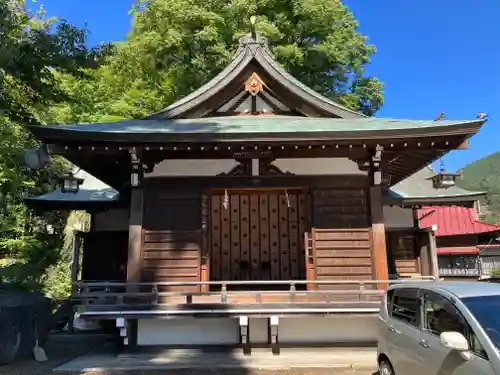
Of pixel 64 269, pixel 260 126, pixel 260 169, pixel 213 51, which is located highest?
pixel 213 51

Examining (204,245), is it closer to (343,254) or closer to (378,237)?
(343,254)

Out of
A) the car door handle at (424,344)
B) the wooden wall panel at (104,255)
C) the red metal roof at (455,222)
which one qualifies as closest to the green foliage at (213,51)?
the wooden wall panel at (104,255)

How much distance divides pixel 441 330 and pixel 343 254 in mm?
4739

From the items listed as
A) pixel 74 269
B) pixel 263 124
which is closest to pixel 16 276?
pixel 74 269

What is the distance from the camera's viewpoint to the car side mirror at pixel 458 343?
368 cm

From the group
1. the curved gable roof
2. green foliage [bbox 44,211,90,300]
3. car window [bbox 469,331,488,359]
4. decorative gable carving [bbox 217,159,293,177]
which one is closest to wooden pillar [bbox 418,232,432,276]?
the curved gable roof

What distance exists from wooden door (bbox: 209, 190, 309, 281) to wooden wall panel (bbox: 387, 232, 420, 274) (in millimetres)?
3297

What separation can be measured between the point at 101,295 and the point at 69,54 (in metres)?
5.91

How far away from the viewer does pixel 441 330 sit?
4.27 meters

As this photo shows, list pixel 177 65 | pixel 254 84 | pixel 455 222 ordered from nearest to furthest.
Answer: pixel 254 84 < pixel 177 65 < pixel 455 222

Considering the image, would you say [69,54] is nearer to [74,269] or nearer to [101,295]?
[101,295]

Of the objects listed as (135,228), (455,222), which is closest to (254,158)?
(135,228)

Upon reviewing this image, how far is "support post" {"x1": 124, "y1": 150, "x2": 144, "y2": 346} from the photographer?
27.9 feet

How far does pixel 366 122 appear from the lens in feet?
33.0
